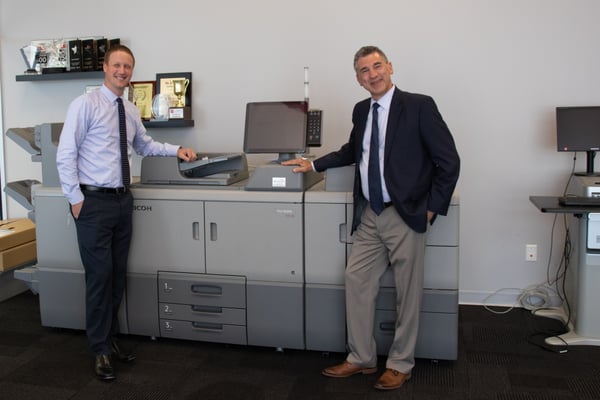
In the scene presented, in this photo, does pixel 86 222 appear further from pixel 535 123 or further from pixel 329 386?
pixel 535 123

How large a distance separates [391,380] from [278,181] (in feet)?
3.73

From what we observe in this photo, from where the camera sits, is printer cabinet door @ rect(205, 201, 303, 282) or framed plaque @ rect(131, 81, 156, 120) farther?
framed plaque @ rect(131, 81, 156, 120)

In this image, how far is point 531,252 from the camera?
3.53 metres

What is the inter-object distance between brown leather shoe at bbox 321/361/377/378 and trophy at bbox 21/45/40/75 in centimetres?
306

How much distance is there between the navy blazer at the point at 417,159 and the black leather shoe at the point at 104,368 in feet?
5.31

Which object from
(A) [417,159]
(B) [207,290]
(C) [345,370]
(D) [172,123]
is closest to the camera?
(A) [417,159]

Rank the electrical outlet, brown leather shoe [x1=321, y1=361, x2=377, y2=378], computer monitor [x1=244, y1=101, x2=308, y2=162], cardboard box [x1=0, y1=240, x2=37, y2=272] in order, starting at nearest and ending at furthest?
brown leather shoe [x1=321, y1=361, x2=377, y2=378] → computer monitor [x1=244, y1=101, x2=308, y2=162] → the electrical outlet → cardboard box [x1=0, y1=240, x2=37, y2=272]

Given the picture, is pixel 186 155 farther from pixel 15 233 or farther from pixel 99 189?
pixel 15 233

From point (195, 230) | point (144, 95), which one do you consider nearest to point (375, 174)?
point (195, 230)

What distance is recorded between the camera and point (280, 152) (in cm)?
295

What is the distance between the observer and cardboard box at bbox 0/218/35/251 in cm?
374

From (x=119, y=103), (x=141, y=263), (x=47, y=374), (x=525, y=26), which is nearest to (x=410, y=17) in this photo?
(x=525, y=26)

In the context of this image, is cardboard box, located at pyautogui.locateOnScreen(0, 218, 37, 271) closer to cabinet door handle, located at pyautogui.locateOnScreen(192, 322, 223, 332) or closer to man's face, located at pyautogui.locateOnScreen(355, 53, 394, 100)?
cabinet door handle, located at pyautogui.locateOnScreen(192, 322, 223, 332)

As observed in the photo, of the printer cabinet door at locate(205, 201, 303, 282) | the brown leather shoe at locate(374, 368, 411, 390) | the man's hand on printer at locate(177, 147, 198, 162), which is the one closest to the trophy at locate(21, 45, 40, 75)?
the man's hand on printer at locate(177, 147, 198, 162)
